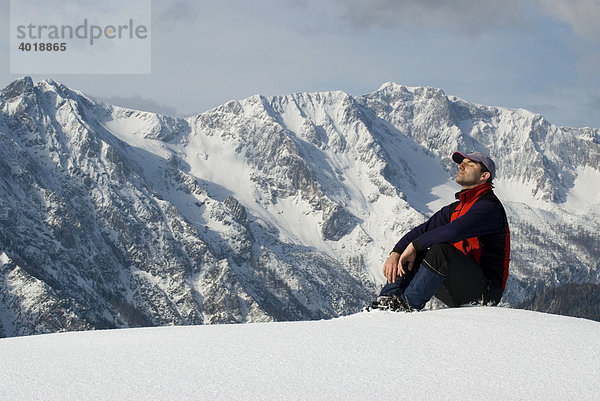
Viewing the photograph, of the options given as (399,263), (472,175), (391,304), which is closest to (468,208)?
(472,175)

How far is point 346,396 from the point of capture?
18.7 ft

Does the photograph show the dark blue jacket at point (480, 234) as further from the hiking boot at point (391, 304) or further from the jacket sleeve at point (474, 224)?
the hiking boot at point (391, 304)

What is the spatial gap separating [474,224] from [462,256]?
1.74 feet

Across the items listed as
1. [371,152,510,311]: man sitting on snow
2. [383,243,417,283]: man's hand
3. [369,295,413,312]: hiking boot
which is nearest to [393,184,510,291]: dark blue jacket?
[371,152,510,311]: man sitting on snow

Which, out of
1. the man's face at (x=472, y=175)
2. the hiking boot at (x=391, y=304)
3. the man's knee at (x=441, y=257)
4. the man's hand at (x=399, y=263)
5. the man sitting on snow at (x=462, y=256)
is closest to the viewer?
the man's knee at (x=441, y=257)

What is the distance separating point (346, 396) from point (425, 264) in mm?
4000

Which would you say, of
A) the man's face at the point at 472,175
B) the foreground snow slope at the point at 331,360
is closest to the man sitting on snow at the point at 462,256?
the man's face at the point at 472,175

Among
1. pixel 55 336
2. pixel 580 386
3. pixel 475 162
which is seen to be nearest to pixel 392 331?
pixel 580 386

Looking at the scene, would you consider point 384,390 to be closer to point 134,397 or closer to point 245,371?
point 245,371

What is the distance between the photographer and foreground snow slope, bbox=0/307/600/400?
5.84 metres

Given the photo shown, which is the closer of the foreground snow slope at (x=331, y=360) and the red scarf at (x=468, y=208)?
the foreground snow slope at (x=331, y=360)

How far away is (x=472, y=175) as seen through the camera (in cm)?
993

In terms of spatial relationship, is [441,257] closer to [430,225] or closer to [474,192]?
[474,192]

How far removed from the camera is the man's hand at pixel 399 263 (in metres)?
9.58
